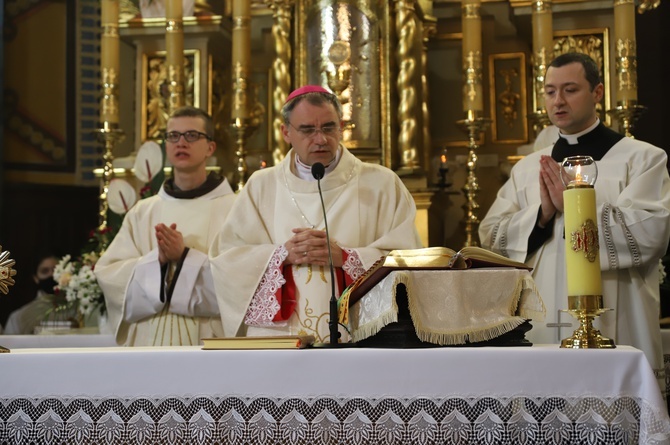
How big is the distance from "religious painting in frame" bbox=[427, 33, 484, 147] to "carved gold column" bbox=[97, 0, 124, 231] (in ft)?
6.45

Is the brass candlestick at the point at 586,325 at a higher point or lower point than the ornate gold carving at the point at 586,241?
lower

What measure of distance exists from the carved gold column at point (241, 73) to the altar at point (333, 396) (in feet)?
9.65

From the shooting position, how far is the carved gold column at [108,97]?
5.69m

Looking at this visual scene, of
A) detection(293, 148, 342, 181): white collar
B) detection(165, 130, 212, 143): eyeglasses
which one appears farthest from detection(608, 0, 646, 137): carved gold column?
detection(165, 130, 212, 143): eyeglasses

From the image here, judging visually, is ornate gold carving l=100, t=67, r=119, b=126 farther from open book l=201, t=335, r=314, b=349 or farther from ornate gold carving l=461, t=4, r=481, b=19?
open book l=201, t=335, r=314, b=349

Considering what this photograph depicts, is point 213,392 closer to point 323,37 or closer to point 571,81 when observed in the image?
point 571,81

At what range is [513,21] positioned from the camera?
21.1ft

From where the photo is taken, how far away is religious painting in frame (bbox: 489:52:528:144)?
639 cm

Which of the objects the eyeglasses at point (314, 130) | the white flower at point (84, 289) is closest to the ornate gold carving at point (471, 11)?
the eyeglasses at point (314, 130)

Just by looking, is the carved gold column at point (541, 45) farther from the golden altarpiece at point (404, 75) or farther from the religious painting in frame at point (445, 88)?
the religious painting in frame at point (445, 88)

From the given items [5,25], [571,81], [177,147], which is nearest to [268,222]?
[177,147]

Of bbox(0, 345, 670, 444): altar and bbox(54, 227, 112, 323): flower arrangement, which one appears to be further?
bbox(54, 227, 112, 323): flower arrangement

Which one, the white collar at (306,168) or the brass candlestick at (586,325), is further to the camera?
the white collar at (306,168)

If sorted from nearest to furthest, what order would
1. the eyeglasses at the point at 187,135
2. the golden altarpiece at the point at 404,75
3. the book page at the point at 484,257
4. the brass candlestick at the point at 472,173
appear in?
the book page at the point at 484,257 → the eyeglasses at the point at 187,135 → the brass candlestick at the point at 472,173 → the golden altarpiece at the point at 404,75
